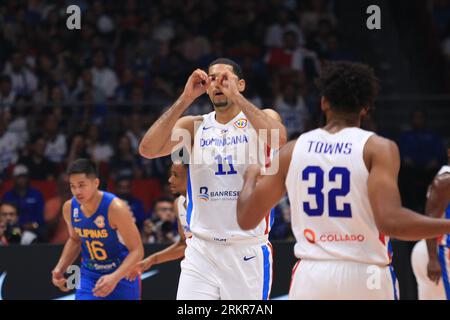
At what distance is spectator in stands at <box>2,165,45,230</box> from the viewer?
37.6 ft

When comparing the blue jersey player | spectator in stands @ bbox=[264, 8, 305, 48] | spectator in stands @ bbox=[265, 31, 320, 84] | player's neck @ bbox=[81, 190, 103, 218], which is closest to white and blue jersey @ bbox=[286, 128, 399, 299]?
the blue jersey player

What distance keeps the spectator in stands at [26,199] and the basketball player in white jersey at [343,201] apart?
7382 mm

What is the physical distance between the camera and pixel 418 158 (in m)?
12.8

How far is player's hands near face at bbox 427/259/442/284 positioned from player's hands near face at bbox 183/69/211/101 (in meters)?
3.52

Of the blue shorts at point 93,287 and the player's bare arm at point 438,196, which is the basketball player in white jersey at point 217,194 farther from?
the player's bare arm at point 438,196

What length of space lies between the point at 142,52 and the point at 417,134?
16.5 feet

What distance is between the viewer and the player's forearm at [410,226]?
4.16 m

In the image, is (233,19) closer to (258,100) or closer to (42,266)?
(258,100)

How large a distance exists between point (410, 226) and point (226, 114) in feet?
9.03

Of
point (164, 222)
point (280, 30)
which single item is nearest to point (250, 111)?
point (164, 222)

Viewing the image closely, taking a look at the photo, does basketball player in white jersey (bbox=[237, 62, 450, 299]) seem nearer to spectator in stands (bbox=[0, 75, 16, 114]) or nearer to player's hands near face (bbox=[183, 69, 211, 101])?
player's hands near face (bbox=[183, 69, 211, 101])

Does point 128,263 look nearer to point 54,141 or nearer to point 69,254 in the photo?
point 69,254

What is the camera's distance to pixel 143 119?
1327 centimetres
